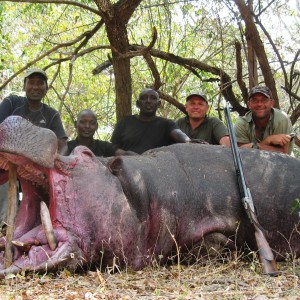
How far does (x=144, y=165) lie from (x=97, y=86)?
10.7 meters

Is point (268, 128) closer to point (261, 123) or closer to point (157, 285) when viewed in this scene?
point (261, 123)

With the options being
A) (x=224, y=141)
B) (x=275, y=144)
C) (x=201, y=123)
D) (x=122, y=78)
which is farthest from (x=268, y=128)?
(x=122, y=78)

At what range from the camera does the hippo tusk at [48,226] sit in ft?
11.9

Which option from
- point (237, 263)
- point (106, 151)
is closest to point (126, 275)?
point (237, 263)

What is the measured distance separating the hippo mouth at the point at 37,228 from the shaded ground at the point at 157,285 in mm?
97

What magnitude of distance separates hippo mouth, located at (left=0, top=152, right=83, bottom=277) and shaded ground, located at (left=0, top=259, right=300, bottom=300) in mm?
97

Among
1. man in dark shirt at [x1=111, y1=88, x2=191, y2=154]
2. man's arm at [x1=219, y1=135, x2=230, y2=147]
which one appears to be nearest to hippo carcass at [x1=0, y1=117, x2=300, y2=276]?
man's arm at [x1=219, y1=135, x2=230, y2=147]

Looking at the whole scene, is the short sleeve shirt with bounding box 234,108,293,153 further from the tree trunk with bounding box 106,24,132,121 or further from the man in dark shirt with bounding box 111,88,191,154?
the tree trunk with bounding box 106,24,132,121

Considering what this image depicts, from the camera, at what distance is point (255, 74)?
8.80 meters

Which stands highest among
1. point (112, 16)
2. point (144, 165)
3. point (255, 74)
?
point (112, 16)

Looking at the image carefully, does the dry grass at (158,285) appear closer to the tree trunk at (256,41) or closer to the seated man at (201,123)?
the seated man at (201,123)

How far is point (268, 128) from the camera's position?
6820mm

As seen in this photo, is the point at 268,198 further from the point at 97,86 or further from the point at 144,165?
the point at 97,86

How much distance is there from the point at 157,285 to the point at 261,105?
12.5ft
